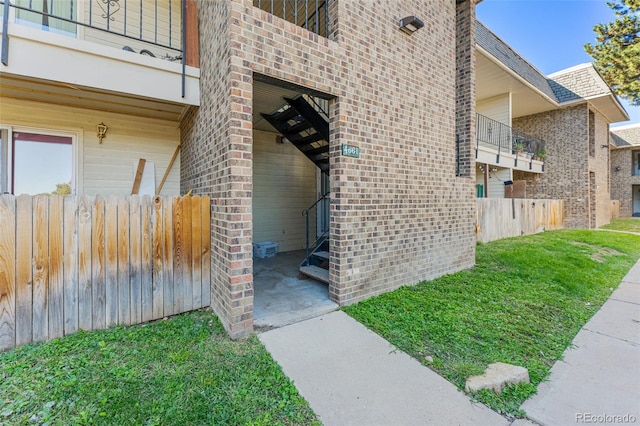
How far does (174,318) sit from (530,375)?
382 centimetres

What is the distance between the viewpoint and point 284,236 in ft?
25.8

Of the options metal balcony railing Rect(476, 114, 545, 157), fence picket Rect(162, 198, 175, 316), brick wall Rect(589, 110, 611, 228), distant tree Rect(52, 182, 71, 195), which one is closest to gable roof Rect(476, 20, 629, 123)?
brick wall Rect(589, 110, 611, 228)

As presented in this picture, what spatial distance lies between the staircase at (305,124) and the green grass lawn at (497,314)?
3257 mm

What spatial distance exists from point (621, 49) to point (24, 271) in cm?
2097

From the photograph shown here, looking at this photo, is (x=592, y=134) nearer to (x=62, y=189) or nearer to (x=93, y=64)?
(x=93, y=64)

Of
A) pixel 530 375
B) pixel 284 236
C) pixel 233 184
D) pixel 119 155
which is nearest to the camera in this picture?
pixel 530 375

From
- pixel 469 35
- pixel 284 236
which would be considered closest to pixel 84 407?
pixel 284 236

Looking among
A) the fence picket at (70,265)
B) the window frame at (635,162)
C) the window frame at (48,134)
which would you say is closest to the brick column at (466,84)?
the fence picket at (70,265)

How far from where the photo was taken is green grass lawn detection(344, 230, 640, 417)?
2.47 m

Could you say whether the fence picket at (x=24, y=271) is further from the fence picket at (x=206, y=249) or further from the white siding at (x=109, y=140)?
the white siding at (x=109, y=140)

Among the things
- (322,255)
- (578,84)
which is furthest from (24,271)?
(578,84)

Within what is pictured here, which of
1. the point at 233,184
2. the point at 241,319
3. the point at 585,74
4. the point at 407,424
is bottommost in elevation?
the point at 407,424

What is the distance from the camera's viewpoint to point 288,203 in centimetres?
795

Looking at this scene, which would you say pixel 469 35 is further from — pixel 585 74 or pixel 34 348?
pixel 585 74
